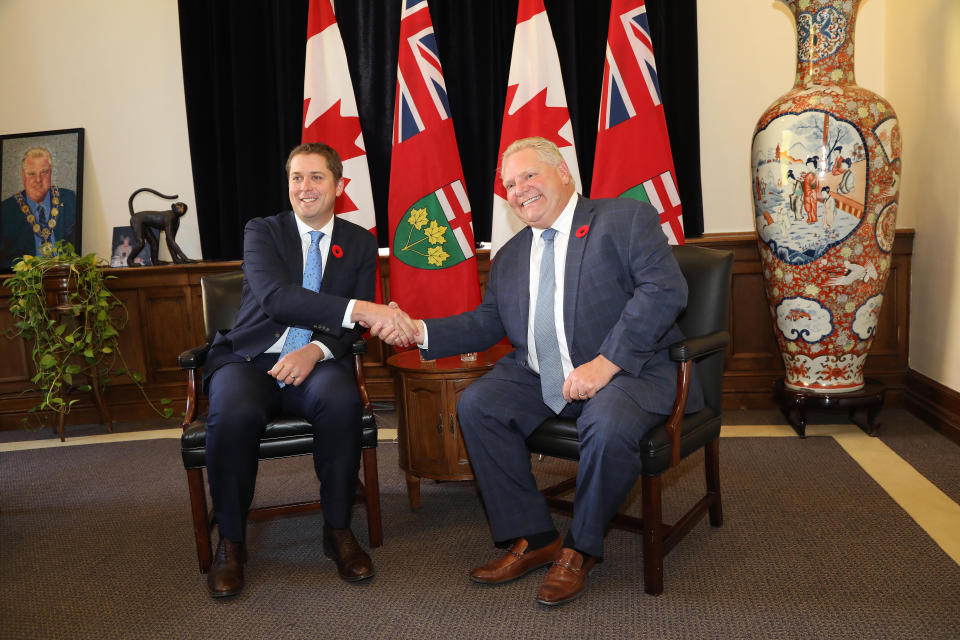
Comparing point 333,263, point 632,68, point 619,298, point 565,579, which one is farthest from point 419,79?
point 565,579

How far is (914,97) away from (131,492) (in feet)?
13.0

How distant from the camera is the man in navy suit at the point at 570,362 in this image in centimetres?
192

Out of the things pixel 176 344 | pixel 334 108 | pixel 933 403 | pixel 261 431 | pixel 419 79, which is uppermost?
pixel 419 79

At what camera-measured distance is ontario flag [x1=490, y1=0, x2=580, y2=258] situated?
3684 millimetres

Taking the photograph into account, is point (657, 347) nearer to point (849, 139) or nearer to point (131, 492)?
point (849, 139)

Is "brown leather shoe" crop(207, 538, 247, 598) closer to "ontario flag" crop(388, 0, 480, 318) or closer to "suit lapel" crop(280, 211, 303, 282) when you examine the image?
"suit lapel" crop(280, 211, 303, 282)

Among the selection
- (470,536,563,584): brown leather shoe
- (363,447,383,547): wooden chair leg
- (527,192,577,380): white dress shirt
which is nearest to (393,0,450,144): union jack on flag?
(527,192,577,380): white dress shirt

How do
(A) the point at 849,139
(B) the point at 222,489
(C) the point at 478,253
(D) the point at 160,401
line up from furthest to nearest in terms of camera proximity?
(D) the point at 160,401
(C) the point at 478,253
(A) the point at 849,139
(B) the point at 222,489

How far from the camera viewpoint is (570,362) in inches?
84.9

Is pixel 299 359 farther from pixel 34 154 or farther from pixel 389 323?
pixel 34 154

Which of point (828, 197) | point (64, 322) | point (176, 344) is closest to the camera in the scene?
point (828, 197)

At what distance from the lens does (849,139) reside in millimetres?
3057

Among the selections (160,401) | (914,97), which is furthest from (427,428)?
(914,97)

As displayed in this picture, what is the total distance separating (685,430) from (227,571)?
4.47 feet
